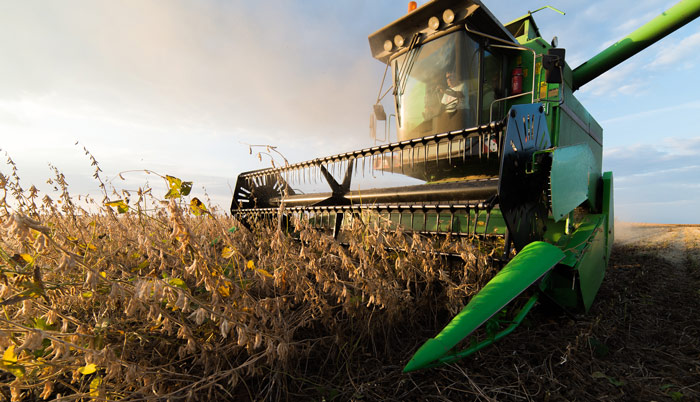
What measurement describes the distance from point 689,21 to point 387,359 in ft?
19.6

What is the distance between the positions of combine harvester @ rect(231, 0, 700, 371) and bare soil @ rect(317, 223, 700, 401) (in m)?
0.19

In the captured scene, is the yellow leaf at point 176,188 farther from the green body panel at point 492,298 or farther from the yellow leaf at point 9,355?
the green body panel at point 492,298

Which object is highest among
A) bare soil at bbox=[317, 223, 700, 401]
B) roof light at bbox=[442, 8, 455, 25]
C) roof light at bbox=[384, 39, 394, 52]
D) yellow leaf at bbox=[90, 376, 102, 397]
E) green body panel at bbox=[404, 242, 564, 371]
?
roof light at bbox=[442, 8, 455, 25]

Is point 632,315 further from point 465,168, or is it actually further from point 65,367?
point 65,367

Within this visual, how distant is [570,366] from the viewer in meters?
1.65

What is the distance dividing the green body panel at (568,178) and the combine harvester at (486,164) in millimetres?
14

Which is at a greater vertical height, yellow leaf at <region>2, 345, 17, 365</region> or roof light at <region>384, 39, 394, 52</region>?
roof light at <region>384, 39, 394, 52</region>

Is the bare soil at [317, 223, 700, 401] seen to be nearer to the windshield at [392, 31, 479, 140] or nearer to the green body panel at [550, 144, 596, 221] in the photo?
the green body panel at [550, 144, 596, 221]

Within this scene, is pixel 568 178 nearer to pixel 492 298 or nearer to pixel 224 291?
pixel 492 298

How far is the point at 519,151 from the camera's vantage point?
2029mm

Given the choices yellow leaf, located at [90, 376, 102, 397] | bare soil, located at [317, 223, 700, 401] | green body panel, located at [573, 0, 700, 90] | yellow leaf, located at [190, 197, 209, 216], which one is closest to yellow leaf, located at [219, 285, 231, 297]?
yellow leaf, located at [190, 197, 209, 216]

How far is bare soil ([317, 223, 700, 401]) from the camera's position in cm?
142

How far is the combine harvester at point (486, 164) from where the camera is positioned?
187 centimetres

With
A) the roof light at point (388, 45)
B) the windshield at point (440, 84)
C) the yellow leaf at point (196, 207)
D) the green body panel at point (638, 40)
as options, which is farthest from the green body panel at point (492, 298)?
the green body panel at point (638, 40)
